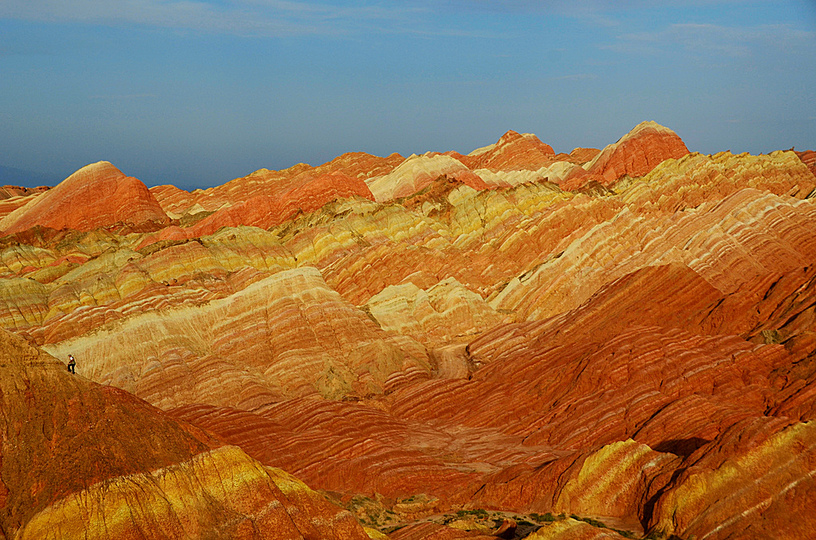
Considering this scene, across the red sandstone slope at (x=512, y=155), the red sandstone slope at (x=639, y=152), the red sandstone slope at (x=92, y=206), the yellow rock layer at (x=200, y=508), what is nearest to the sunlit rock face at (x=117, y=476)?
the yellow rock layer at (x=200, y=508)

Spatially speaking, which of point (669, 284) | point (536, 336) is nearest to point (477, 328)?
point (536, 336)

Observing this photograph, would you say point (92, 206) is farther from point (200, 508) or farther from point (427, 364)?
point (200, 508)

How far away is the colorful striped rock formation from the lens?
2278 cm

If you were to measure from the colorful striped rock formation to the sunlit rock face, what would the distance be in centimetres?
6

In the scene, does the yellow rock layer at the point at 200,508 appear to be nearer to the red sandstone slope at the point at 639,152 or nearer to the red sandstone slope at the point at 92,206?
the red sandstone slope at the point at 92,206

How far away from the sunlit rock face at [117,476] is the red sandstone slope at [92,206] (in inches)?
2794

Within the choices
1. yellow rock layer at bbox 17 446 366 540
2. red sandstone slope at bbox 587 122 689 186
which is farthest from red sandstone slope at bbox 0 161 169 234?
yellow rock layer at bbox 17 446 366 540

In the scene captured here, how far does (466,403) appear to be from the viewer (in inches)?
1820

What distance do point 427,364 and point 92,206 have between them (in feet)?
183

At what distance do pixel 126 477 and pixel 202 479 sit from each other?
1.99 metres

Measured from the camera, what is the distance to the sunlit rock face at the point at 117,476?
20.5 meters

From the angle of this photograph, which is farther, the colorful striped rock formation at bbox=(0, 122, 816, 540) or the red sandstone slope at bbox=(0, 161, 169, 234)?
the red sandstone slope at bbox=(0, 161, 169, 234)

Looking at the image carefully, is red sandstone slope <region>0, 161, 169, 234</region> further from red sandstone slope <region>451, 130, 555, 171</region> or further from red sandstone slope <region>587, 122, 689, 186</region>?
red sandstone slope <region>587, 122, 689, 186</region>

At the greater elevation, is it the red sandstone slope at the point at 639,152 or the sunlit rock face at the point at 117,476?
the red sandstone slope at the point at 639,152
